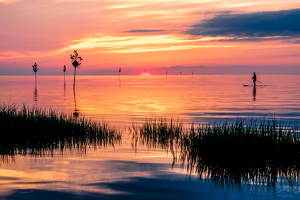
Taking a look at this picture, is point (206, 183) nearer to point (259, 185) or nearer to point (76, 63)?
point (259, 185)

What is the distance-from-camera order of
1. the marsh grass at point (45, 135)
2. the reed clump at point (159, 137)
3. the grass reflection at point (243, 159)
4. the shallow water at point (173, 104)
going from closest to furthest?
1. the grass reflection at point (243, 159)
2. the marsh grass at point (45, 135)
3. the reed clump at point (159, 137)
4. the shallow water at point (173, 104)

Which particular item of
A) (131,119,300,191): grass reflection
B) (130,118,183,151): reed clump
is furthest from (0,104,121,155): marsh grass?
(131,119,300,191): grass reflection

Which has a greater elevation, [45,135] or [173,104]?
[173,104]

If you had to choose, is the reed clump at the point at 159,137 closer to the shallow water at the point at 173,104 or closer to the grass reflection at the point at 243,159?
the grass reflection at the point at 243,159

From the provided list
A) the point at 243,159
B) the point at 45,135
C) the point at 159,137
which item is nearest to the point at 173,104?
the point at 159,137

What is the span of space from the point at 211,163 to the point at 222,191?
2744 mm

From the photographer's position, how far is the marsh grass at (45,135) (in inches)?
603

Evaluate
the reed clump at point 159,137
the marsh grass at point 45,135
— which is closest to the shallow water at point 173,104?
the reed clump at point 159,137

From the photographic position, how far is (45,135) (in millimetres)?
16656

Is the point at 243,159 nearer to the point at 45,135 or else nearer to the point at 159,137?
the point at 159,137

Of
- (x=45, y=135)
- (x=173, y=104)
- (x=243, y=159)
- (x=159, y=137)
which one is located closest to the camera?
(x=243, y=159)

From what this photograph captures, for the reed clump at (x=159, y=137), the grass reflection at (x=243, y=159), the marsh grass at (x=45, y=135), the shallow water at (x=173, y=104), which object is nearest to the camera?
the grass reflection at (x=243, y=159)

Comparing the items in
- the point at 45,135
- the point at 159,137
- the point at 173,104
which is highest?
the point at 173,104

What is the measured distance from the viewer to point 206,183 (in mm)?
10203
